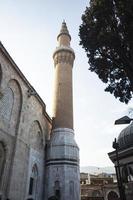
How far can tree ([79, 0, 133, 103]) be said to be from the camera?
726cm

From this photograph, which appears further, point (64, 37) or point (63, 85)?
point (64, 37)

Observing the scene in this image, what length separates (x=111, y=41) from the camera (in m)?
7.54

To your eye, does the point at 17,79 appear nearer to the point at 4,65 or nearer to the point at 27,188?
the point at 4,65

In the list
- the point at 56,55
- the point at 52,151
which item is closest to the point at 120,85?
the point at 52,151

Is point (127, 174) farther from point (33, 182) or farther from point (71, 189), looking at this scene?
point (33, 182)

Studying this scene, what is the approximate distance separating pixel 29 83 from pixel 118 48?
9.39 metres

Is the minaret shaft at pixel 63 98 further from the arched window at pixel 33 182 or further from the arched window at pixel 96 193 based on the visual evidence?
the arched window at pixel 96 193

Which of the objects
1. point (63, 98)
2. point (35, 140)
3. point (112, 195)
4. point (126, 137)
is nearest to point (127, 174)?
point (126, 137)

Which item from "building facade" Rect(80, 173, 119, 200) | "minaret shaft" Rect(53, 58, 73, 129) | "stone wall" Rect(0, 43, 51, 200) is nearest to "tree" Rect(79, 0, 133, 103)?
"stone wall" Rect(0, 43, 51, 200)

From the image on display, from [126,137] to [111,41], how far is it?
5.40 meters

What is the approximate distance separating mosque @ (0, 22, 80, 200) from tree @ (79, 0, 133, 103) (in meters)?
5.87

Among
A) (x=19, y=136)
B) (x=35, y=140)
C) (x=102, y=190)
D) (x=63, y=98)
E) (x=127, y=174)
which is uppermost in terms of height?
(x=63, y=98)

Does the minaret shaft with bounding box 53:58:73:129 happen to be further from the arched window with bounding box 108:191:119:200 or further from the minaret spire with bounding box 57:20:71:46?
the arched window with bounding box 108:191:119:200

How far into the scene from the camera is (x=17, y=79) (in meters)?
14.0
